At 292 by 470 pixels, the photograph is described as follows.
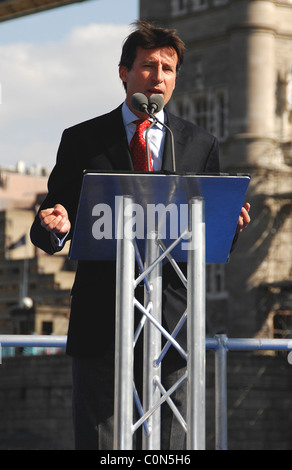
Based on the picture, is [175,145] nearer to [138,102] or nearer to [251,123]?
[138,102]

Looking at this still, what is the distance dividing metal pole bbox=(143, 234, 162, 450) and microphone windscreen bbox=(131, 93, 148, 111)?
1.69 ft

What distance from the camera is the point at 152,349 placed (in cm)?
467

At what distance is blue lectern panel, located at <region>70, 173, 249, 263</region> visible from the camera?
4.39m

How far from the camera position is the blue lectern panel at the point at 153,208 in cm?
439

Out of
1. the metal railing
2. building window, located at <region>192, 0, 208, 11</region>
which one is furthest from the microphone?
building window, located at <region>192, 0, 208, 11</region>

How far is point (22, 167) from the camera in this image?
72938mm

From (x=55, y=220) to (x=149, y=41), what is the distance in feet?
2.97

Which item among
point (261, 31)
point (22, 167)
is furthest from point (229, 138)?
point (22, 167)

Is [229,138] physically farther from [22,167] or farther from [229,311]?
[22,167]

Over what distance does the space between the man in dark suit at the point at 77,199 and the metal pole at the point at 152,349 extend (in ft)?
0.31

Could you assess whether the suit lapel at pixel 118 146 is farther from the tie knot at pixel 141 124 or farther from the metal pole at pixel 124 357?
the metal pole at pixel 124 357

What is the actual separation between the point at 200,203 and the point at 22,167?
227ft

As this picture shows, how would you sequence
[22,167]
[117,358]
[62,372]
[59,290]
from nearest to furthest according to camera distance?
1. [117,358]
2. [62,372]
3. [59,290]
4. [22,167]

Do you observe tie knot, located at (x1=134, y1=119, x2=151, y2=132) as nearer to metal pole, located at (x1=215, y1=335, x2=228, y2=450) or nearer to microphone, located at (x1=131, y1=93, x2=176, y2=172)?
microphone, located at (x1=131, y1=93, x2=176, y2=172)
